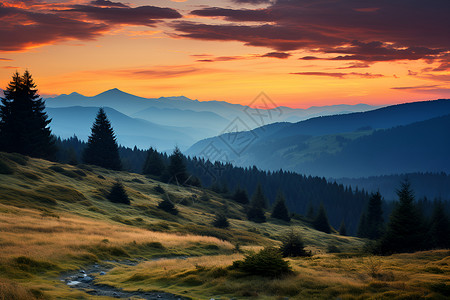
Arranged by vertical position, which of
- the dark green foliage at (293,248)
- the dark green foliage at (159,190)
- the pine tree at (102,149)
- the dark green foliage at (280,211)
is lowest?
the dark green foliage at (280,211)

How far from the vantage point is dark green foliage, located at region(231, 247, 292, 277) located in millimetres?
18422

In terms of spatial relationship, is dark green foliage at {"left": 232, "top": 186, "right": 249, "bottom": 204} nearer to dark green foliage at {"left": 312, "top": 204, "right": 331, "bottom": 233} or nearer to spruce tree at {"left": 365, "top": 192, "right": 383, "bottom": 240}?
dark green foliage at {"left": 312, "top": 204, "right": 331, "bottom": 233}

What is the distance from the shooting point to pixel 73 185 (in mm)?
58250

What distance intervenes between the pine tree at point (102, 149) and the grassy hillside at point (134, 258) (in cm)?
3821

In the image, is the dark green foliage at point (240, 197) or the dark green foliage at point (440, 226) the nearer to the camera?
the dark green foliage at point (440, 226)

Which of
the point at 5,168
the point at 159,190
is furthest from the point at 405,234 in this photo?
the point at 159,190

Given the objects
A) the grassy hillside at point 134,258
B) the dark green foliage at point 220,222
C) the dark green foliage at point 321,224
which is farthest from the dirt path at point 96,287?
the dark green foliage at point 321,224

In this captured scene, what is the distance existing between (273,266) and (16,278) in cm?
1313

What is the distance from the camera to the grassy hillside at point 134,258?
640 inches

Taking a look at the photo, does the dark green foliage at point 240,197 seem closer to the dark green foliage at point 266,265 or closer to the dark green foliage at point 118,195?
the dark green foliage at point 118,195

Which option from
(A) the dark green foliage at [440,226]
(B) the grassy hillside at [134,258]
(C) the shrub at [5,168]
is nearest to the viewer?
(B) the grassy hillside at [134,258]

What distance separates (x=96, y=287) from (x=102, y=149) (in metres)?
86.1

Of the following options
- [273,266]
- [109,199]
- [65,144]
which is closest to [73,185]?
[109,199]

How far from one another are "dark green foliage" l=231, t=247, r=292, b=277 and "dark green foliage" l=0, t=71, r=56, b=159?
7758cm
